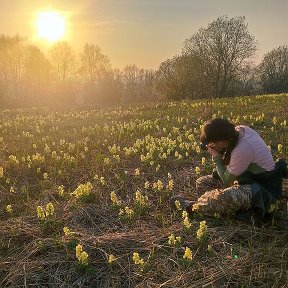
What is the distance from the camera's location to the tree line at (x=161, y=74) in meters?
43.2

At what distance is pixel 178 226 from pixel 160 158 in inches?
133

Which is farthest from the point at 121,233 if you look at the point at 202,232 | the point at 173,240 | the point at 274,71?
the point at 274,71

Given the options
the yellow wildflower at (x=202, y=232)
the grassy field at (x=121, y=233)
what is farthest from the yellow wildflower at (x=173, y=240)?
the yellow wildflower at (x=202, y=232)

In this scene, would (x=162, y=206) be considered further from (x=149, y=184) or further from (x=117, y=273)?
(x=117, y=273)

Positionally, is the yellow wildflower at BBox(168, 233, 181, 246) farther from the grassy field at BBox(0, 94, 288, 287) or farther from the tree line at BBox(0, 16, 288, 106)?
the tree line at BBox(0, 16, 288, 106)

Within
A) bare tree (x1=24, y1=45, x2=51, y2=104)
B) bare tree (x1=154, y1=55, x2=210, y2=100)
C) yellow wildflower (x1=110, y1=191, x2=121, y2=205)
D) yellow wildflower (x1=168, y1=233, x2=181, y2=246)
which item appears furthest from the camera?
bare tree (x1=24, y1=45, x2=51, y2=104)

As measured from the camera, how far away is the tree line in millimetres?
43219

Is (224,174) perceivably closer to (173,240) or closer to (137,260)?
(173,240)

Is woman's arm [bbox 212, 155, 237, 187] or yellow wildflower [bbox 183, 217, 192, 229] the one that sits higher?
woman's arm [bbox 212, 155, 237, 187]

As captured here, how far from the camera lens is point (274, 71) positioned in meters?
71.1

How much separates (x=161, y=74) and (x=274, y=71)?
33.7 m

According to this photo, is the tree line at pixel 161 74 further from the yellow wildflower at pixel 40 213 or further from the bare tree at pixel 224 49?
the yellow wildflower at pixel 40 213

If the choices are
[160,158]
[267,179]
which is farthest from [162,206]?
[160,158]

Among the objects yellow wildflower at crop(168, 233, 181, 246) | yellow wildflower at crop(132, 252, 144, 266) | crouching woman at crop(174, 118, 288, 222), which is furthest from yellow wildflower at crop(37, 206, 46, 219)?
crouching woman at crop(174, 118, 288, 222)
